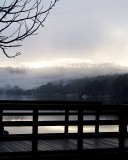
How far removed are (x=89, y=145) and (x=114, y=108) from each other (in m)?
1.89

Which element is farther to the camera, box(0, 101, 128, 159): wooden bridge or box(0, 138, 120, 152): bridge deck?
box(0, 138, 120, 152): bridge deck

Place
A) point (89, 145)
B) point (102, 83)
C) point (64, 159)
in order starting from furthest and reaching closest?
1. point (102, 83)
2. point (89, 145)
3. point (64, 159)

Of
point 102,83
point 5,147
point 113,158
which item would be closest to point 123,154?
point 113,158

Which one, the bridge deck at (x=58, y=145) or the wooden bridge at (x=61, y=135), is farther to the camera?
the bridge deck at (x=58, y=145)

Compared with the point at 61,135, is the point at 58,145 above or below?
below

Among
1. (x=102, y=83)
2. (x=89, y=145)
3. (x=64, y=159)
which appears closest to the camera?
(x=64, y=159)

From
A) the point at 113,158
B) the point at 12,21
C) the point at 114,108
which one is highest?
the point at 12,21

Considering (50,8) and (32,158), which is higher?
(50,8)

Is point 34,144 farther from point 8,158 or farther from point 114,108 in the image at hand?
point 114,108

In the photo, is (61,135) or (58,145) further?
(58,145)

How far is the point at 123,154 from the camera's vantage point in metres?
11.0

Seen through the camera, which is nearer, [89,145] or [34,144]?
[34,144]

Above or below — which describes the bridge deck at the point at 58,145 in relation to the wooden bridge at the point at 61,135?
below

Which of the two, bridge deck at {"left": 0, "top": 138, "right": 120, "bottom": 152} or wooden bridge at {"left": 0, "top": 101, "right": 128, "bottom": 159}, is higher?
wooden bridge at {"left": 0, "top": 101, "right": 128, "bottom": 159}
